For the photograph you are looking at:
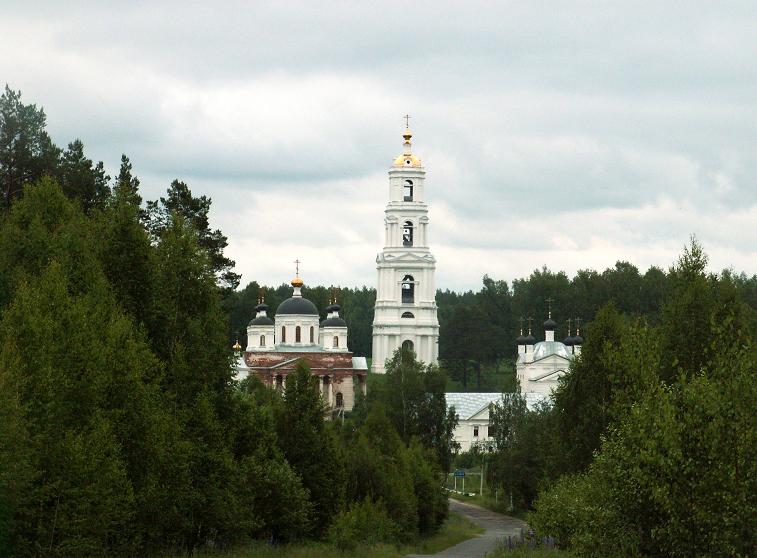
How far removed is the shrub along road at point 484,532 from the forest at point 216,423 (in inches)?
61.9

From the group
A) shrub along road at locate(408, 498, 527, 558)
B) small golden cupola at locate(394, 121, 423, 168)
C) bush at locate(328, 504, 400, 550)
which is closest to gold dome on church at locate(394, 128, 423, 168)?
small golden cupola at locate(394, 121, 423, 168)

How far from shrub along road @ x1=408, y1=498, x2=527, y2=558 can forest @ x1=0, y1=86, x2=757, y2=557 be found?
157cm

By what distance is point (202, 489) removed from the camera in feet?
100

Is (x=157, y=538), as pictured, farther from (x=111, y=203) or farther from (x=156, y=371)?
(x=111, y=203)

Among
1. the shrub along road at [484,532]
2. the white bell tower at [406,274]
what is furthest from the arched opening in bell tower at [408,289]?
the shrub along road at [484,532]

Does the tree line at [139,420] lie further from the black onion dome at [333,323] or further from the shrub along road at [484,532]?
the black onion dome at [333,323]

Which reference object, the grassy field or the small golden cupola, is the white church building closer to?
the small golden cupola

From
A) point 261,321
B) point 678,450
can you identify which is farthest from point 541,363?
point 678,450

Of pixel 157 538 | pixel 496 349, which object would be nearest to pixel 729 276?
pixel 157 538

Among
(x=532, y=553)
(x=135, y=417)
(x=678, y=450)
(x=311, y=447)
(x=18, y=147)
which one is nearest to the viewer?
(x=678, y=450)

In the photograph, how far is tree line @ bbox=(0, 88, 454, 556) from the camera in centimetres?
2453

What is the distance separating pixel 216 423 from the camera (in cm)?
3094

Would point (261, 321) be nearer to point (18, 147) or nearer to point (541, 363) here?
point (541, 363)

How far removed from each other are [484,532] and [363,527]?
1572 centimetres
